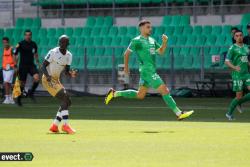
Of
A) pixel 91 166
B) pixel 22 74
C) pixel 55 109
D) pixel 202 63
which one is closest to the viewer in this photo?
pixel 91 166

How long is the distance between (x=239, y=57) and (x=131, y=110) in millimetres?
5358

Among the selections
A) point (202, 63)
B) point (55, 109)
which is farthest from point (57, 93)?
point (202, 63)

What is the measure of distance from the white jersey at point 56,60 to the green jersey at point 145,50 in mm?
2061

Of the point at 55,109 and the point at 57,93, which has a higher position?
the point at 57,93

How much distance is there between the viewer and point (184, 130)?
19.3 m

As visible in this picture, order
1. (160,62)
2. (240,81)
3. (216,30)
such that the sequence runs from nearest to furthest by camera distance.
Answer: (240,81)
(160,62)
(216,30)

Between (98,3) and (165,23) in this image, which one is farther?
(98,3)

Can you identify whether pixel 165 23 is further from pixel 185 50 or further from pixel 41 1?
pixel 41 1

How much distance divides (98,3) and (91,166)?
32.4 m

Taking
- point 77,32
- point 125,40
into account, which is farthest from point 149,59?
point 77,32

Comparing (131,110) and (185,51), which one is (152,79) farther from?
(185,51)

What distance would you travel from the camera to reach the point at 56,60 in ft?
64.0

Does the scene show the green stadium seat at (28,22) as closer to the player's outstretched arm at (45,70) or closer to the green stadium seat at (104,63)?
the green stadium seat at (104,63)

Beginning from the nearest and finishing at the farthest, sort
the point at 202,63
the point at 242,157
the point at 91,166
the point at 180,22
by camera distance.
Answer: the point at 91,166, the point at 242,157, the point at 202,63, the point at 180,22
